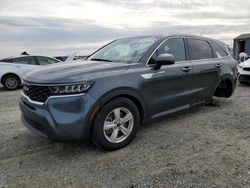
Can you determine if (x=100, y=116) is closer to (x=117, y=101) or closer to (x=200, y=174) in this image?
(x=117, y=101)

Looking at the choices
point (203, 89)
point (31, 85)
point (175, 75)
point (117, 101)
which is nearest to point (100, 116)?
point (117, 101)

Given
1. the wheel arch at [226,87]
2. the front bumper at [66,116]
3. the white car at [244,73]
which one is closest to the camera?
the front bumper at [66,116]

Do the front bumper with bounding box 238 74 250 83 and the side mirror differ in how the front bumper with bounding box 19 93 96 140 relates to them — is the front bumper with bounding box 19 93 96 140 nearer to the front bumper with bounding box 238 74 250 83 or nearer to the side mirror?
the side mirror

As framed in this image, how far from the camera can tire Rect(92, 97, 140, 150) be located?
365 cm

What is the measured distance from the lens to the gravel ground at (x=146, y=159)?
10.3 ft

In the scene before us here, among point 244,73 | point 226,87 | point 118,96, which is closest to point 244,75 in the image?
point 244,73

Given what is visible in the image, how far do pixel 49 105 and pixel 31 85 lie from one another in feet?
1.58

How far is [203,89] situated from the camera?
539 centimetres

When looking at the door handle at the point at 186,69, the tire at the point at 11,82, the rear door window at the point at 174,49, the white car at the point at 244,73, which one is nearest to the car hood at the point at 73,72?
the rear door window at the point at 174,49

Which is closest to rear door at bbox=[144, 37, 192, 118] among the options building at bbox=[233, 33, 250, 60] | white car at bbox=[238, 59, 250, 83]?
white car at bbox=[238, 59, 250, 83]

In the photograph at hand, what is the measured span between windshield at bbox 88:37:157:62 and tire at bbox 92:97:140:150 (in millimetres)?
838

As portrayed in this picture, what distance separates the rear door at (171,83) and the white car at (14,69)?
729cm

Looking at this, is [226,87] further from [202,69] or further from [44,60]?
[44,60]

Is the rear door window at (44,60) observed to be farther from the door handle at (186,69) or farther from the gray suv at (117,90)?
the door handle at (186,69)
